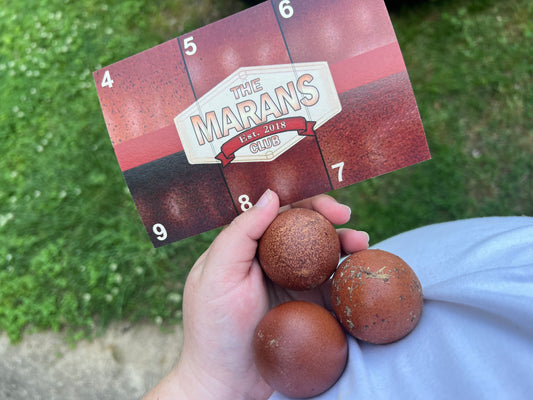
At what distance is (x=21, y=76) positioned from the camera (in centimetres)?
350

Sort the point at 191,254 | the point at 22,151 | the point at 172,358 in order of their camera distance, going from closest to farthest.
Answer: the point at 172,358, the point at 191,254, the point at 22,151

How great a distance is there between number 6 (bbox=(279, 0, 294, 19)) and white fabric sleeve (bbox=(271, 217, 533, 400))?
1134 mm

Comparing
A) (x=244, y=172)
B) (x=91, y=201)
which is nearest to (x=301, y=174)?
(x=244, y=172)

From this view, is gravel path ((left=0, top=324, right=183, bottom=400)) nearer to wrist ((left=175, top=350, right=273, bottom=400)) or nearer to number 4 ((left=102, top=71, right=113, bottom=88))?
wrist ((left=175, top=350, right=273, bottom=400))

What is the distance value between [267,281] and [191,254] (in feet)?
A: 3.94

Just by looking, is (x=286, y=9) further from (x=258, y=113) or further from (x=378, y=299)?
(x=378, y=299)

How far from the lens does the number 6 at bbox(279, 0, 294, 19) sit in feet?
5.19

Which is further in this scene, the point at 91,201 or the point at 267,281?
the point at 91,201

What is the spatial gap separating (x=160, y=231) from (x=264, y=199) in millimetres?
464

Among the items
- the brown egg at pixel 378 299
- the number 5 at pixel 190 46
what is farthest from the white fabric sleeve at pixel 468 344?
the number 5 at pixel 190 46

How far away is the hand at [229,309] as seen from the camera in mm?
1600

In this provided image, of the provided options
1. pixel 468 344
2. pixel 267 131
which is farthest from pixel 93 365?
pixel 468 344

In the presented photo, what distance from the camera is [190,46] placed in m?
1.62

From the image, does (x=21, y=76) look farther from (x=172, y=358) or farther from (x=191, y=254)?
(x=172, y=358)
